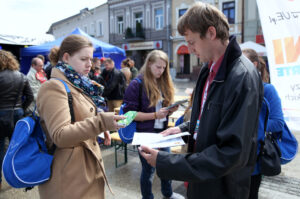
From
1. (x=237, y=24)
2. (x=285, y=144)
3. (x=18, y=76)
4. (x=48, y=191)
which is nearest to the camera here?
(x=48, y=191)

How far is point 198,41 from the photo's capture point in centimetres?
120

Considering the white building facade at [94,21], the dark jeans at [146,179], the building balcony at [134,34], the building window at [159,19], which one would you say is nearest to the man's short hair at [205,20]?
the dark jeans at [146,179]

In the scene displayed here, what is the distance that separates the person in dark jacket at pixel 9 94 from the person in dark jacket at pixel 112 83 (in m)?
2.63

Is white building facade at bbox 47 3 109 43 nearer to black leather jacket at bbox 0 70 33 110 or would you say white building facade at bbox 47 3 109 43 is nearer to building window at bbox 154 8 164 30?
building window at bbox 154 8 164 30

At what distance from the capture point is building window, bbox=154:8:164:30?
23188 millimetres

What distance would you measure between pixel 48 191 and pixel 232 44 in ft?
4.76

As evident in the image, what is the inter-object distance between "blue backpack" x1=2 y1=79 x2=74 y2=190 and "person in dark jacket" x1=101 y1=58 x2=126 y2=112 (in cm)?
429

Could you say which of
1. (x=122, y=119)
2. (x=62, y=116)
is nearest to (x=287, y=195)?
(x=122, y=119)

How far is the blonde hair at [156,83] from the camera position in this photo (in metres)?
2.47

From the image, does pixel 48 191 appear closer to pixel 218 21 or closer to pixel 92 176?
pixel 92 176

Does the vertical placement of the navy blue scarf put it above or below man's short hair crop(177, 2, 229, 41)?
below

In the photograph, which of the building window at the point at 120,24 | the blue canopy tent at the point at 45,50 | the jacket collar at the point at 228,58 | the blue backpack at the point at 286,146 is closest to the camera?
the jacket collar at the point at 228,58

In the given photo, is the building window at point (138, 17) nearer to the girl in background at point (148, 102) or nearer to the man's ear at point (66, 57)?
the girl in background at point (148, 102)

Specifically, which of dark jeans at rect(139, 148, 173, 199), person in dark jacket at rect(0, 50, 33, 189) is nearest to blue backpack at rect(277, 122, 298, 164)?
dark jeans at rect(139, 148, 173, 199)
